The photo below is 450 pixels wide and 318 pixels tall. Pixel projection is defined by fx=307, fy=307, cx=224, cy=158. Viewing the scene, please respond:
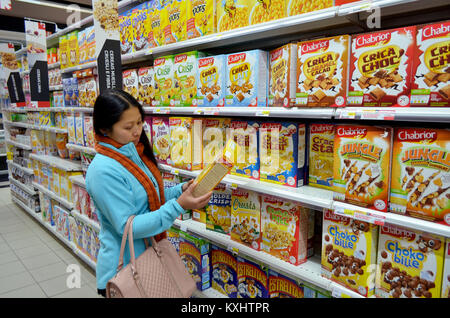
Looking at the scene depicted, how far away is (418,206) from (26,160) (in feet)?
19.8

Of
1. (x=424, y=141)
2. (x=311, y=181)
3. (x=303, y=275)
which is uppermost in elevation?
(x=424, y=141)

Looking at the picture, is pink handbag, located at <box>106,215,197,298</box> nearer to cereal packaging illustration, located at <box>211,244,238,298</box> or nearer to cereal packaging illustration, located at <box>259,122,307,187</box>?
cereal packaging illustration, located at <box>211,244,238,298</box>

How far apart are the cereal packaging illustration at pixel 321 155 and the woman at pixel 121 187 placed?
28.2 inches

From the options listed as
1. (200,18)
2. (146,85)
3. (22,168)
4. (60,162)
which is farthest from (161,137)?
(22,168)

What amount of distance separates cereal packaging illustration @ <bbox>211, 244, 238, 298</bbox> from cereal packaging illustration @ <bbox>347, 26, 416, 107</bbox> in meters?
1.40

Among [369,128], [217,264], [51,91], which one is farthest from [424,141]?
[51,91]

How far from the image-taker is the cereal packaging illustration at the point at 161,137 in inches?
99.3

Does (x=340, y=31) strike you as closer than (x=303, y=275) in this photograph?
No

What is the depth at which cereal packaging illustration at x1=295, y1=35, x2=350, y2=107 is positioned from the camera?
57.5 inches

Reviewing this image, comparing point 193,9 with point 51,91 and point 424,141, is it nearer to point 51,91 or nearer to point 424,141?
point 424,141

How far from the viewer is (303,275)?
1.69 m

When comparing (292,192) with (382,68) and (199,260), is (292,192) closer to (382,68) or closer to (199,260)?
(382,68)
